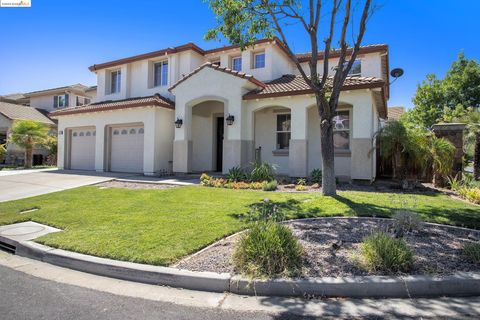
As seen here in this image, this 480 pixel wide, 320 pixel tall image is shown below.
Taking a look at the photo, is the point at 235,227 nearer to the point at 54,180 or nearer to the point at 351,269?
the point at 351,269

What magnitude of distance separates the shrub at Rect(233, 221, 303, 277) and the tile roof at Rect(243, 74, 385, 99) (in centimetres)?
919

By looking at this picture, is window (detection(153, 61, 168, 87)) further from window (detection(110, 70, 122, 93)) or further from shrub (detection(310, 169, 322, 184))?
shrub (detection(310, 169, 322, 184))

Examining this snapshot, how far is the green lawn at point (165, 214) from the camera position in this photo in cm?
527

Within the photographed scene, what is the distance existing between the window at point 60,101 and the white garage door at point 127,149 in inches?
561

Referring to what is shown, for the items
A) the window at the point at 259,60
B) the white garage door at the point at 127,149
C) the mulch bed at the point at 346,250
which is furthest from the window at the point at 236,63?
the mulch bed at the point at 346,250

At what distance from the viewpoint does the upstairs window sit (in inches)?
607

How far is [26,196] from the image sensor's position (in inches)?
411

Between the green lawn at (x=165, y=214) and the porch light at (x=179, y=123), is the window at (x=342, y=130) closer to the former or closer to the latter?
the green lawn at (x=165, y=214)

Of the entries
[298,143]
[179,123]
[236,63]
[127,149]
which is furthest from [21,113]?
[298,143]

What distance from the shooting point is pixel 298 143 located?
43.9 feet

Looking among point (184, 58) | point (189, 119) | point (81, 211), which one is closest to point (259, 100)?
point (189, 119)

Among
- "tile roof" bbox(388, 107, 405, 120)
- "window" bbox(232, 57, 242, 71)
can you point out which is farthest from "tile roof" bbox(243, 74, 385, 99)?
"tile roof" bbox(388, 107, 405, 120)

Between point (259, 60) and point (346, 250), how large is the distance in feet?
46.3

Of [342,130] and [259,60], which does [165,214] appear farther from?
[259,60]
